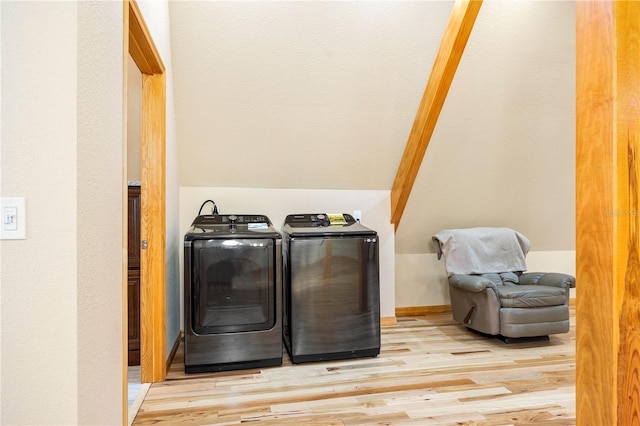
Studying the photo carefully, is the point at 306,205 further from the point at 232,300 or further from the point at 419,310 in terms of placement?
the point at 419,310

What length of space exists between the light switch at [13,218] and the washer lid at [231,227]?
5.02 feet

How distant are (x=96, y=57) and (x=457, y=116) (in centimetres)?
286

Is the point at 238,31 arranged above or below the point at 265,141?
above

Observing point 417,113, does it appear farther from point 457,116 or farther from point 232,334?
point 232,334

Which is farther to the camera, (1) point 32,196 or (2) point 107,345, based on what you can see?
(2) point 107,345

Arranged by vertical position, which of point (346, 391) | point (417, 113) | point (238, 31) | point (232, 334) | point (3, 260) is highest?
point (238, 31)

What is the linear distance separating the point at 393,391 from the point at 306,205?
5.96 feet

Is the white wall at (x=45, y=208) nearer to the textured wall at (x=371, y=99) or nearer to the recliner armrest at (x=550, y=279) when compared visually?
the textured wall at (x=371, y=99)

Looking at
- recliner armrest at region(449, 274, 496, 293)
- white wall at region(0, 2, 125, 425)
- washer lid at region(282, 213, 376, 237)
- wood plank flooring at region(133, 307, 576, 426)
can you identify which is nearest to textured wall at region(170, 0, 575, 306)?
washer lid at region(282, 213, 376, 237)

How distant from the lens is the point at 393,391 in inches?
93.4

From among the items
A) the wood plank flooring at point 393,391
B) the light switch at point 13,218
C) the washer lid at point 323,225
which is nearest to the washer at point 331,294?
the washer lid at point 323,225

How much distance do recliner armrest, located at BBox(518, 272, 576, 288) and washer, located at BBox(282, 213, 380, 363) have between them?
Result: 170 cm

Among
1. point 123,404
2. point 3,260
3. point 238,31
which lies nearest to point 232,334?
point 123,404

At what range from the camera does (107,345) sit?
1.39 meters
